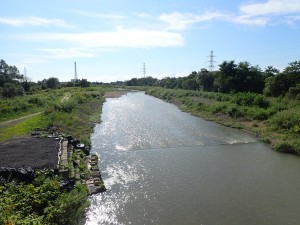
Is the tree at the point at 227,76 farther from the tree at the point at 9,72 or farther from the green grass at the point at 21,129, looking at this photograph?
the tree at the point at 9,72

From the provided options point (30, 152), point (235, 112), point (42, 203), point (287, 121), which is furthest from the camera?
point (235, 112)

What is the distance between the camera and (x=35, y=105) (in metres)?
36.2

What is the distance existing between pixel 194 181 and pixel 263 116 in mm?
18122

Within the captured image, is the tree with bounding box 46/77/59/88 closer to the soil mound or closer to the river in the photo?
the river

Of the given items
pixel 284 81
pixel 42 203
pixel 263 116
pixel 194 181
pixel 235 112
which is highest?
pixel 284 81

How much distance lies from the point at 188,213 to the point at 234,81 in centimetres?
4343

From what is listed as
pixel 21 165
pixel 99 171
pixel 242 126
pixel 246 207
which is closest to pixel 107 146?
pixel 99 171

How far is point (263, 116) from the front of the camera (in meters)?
29.1

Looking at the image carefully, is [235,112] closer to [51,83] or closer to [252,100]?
[252,100]

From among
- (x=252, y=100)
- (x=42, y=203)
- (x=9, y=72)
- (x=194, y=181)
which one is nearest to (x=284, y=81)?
(x=252, y=100)

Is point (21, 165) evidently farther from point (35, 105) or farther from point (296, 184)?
point (35, 105)

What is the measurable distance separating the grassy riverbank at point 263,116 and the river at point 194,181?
1384 mm

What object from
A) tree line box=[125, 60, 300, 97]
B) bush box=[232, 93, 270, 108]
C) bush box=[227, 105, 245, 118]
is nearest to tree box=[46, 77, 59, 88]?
tree line box=[125, 60, 300, 97]

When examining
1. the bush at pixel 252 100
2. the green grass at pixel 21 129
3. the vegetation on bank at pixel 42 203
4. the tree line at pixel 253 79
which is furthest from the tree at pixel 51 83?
the vegetation on bank at pixel 42 203
